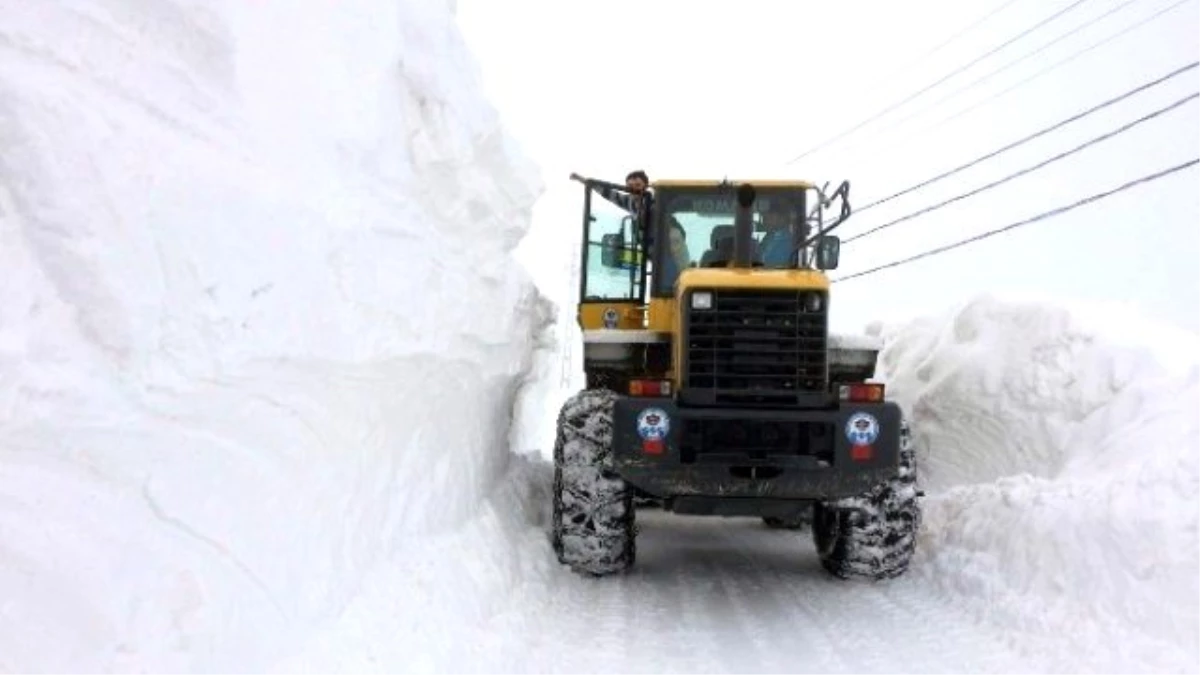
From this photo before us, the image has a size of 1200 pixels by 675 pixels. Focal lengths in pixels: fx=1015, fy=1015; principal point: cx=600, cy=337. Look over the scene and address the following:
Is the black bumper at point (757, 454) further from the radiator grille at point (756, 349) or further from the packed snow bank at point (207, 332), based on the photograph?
the packed snow bank at point (207, 332)

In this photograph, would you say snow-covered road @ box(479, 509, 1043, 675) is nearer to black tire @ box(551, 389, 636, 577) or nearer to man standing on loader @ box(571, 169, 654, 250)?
black tire @ box(551, 389, 636, 577)

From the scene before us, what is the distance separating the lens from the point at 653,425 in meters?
6.90

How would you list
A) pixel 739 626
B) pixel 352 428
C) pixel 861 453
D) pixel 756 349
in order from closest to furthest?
pixel 352 428
pixel 739 626
pixel 861 453
pixel 756 349

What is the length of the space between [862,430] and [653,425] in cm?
141

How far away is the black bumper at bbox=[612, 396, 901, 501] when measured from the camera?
6871mm

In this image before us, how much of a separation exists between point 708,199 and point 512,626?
414 centimetres

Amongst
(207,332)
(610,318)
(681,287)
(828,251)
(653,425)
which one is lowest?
(653,425)

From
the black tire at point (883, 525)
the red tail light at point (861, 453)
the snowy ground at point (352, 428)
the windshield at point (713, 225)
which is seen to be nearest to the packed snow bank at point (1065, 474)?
the snowy ground at point (352, 428)

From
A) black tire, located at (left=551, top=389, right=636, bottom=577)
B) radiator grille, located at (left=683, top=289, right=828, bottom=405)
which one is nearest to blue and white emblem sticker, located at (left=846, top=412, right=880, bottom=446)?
radiator grille, located at (left=683, top=289, right=828, bottom=405)

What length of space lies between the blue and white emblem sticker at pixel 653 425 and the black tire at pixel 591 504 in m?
0.47

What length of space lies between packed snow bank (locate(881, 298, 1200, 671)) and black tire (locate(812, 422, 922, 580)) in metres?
0.34

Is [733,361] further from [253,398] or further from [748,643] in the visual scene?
[253,398]

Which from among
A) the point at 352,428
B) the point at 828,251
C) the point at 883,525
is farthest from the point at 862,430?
the point at 352,428

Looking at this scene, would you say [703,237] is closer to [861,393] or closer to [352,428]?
[861,393]
